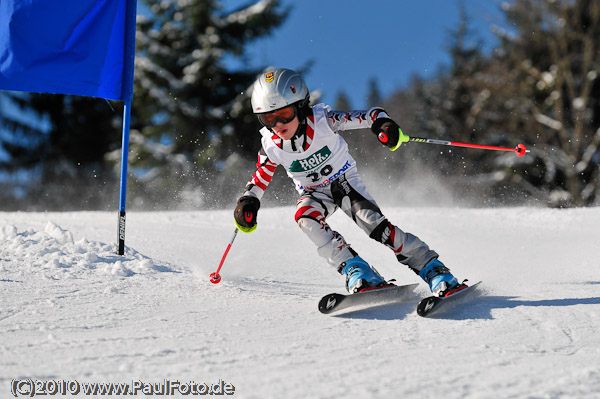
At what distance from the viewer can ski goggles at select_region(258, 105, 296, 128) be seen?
3434mm

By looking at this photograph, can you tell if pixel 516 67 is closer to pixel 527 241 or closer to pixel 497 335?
pixel 527 241

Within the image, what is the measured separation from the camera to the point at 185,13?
20016 mm

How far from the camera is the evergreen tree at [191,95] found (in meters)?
18.6

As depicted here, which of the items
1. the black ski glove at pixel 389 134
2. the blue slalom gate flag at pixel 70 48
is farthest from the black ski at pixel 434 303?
the blue slalom gate flag at pixel 70 48

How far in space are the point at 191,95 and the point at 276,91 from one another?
16935 mm

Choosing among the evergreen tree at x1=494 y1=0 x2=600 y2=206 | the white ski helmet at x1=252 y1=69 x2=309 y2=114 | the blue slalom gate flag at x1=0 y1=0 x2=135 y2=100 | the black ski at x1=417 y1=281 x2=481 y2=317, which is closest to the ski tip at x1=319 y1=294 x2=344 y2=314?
the black ski at x1=417 y1=281 x2=481 y2=317

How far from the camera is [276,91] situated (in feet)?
11.1

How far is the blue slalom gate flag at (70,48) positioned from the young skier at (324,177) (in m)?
1.52

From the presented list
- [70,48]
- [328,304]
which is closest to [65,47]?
[70,48]

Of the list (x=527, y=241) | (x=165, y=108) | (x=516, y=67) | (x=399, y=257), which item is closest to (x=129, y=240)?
(x=399, y=257)

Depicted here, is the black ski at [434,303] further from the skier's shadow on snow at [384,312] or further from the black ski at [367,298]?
the black ski at [367,298]

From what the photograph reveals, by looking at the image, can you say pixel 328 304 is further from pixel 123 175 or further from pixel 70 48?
pixel 70 48

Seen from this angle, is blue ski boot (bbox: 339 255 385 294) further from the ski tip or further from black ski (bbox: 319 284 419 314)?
the ski tip

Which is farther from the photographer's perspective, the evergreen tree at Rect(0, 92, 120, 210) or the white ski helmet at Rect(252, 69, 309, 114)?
the evergreen tree at Rect(0, 92, 120, 210)
